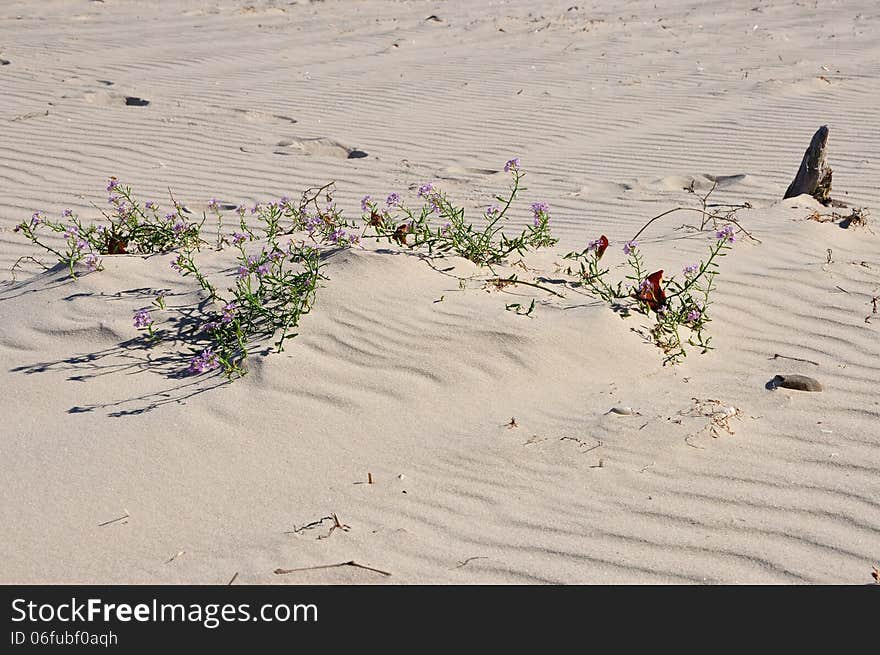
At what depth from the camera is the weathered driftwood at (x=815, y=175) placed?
19.6 ft

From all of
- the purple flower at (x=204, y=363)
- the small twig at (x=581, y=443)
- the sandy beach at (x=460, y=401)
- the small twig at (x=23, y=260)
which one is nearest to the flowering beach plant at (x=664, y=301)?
the sandy beach at (x=460, y=401)

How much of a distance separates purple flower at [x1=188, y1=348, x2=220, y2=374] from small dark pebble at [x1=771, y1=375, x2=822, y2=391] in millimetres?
2226

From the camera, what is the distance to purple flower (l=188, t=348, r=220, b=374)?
3.58 m

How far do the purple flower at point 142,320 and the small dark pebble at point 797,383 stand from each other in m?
2.55

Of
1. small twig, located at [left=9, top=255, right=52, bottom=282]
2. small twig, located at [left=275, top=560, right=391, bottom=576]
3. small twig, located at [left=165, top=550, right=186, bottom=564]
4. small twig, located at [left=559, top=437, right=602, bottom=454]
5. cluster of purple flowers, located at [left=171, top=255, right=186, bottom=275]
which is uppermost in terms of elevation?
cluster of purple flowers, located at [left=171, top=255, right=186, bottom=275]

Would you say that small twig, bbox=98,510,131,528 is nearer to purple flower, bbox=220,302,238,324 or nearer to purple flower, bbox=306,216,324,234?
purple flower, bbox=220,302,238,324

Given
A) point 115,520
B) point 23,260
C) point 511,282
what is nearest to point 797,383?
point 511,282

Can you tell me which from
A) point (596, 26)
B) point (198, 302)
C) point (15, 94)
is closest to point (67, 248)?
point (198, 302)

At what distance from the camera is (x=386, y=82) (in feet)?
34.8

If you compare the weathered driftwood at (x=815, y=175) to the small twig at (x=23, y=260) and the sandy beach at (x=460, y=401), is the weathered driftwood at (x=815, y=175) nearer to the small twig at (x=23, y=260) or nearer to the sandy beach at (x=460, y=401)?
the sandy beach at (x=460, y=401)

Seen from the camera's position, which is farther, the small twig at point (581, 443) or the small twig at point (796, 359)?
the small twig at point (796, 359)

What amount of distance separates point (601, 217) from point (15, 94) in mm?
6529

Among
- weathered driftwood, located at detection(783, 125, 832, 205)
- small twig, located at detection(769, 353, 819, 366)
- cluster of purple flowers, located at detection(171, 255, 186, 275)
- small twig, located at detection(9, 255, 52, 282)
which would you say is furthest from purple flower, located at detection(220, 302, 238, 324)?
weathered driftwood, located at detection(783, 125, 832, 205)
